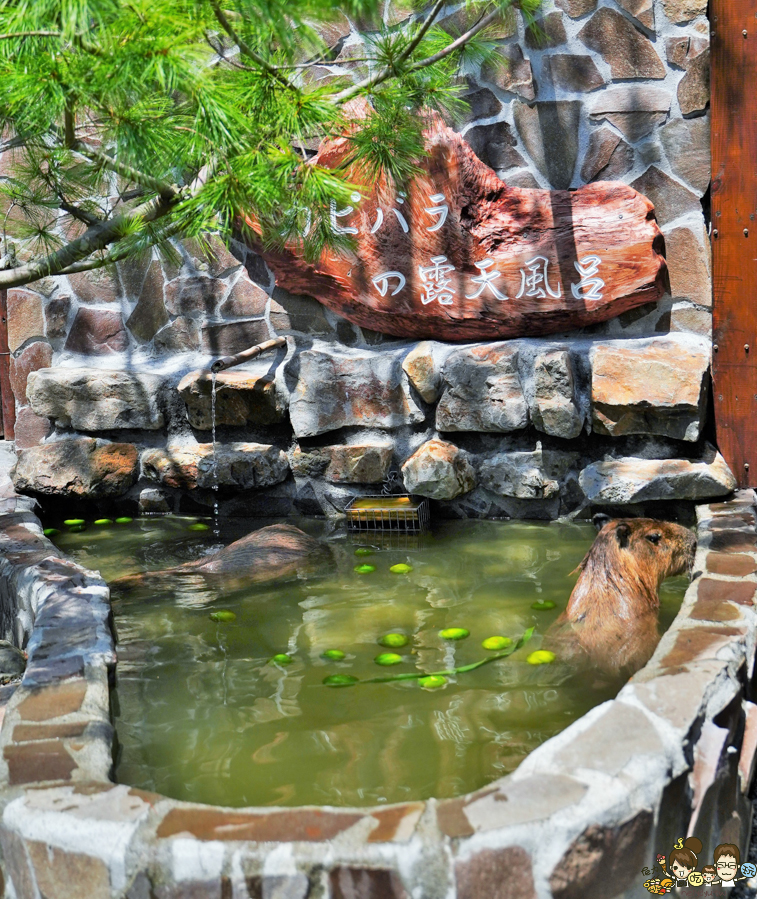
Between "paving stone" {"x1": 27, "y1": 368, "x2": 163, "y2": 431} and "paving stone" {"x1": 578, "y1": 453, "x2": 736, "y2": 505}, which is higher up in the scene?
"paving stone" {"x1": 27, "y1": 368, "x2": 163, "y2": 431}

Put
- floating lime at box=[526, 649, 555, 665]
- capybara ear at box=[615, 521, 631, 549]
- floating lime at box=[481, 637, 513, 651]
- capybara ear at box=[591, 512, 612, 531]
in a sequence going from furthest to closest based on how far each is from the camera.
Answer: capybara ear at box=[591, 512, 612, 531]
capybara ear at box=[615, 521, 631, 549]
floating lime at box=[481, 637, 513, 651]
floating lime at box=[526, 649, 555, 665]

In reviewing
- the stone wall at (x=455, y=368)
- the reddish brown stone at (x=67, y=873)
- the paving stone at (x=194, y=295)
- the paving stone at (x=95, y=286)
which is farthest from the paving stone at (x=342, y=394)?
the reddish brown stone at (x=67, y=873)

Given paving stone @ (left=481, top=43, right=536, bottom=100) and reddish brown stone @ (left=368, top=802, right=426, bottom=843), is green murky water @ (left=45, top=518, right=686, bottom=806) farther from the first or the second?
paving stone @ (left=481, top=43, right=536, bottom=100)

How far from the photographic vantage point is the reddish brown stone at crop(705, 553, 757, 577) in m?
2.96

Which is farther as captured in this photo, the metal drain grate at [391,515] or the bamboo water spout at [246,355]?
the bamboo water spout at [246,355]

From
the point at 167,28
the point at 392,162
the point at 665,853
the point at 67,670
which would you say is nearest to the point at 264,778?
the point at 67,670

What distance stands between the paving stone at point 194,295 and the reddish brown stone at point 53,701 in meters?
3.21

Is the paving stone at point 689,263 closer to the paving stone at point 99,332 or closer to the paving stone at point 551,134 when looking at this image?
the paving stone at point 551,134

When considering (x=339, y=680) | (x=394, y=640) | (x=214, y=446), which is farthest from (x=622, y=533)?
(x=214, y=446)

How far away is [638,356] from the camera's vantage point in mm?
4293

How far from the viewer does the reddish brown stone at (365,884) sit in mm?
1572

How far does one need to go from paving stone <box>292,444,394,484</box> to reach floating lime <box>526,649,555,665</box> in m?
2.11

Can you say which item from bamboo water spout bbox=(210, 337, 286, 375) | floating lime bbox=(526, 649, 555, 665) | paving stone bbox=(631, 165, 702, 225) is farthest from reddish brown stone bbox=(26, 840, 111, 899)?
paving stone bbox=(631, 165, 702, 225)

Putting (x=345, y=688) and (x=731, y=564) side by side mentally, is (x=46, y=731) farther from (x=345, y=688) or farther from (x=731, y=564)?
(x=731, y=564)
